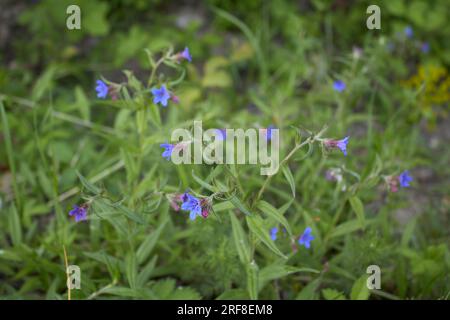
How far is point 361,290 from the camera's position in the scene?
8.61 feet

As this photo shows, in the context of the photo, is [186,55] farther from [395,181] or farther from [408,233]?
[408,233]

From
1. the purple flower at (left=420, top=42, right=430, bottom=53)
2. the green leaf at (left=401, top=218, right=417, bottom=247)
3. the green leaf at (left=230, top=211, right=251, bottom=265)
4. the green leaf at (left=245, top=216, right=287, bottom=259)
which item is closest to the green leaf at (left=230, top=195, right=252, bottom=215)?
the green leaf at (left=245, top=216, right=287, bottom=259)

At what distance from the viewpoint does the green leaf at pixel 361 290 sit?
103 inches

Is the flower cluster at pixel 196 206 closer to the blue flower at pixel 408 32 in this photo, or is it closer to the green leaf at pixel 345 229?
the green leaf at pixel 345 229

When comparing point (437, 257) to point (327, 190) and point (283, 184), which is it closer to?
point (327, 190)

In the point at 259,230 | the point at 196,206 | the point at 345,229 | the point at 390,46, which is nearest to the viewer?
the point at 196,206

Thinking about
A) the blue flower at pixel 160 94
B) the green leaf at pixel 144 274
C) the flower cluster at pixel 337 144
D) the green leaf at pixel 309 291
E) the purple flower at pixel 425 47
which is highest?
the purple flower at pixel 425 47

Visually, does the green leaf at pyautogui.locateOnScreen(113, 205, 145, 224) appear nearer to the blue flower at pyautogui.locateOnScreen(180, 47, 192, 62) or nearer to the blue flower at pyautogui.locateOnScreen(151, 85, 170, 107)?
the blue flower at pyautogui.locateOnScreen(151, 85, 170, 107)

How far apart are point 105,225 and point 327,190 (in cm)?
138

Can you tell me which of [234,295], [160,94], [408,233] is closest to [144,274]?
[234,295]

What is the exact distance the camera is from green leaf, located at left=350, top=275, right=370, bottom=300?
8.57 feet

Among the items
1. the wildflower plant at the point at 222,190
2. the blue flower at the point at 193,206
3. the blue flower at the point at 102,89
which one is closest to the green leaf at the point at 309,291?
the wildflower plant at the point at 222,190

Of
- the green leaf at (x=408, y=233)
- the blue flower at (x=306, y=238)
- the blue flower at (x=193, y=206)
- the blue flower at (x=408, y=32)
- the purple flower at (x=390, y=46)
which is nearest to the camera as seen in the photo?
the blue flower at (x=193, y=206)

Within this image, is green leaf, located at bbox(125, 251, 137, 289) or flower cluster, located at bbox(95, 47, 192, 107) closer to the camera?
flower cluster, located at bbox(95, 47, 192, 107)
